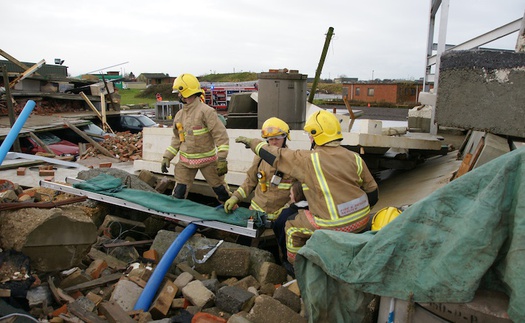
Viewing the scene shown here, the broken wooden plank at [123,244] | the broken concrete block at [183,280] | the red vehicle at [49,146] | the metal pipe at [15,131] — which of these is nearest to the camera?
the broken concrete block at [183,280]

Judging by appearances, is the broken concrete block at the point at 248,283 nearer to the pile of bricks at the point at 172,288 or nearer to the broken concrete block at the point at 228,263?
the pile of bricks at the point at 172,288

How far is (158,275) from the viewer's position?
389 centimetres

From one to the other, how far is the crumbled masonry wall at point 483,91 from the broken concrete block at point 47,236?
322cm

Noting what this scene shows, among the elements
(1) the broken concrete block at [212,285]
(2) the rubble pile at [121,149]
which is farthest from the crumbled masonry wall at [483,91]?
(2) the rubble pile at [121,149]

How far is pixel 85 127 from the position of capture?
49.7 ft

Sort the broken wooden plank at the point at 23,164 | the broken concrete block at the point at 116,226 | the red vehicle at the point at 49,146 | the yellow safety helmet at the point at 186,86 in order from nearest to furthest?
the broken concrete block at the point at 116,226, the yellow safety helmet at the point at 186,86, the broken wooden plank at the point at 23,164, the red vehicle at the point at 49,146

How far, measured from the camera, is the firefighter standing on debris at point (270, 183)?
4.55 metres

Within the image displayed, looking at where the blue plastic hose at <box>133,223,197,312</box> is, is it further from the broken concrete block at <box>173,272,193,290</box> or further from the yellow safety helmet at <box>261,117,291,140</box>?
the yellow safety helmet at <box>261,117,291,140</box>

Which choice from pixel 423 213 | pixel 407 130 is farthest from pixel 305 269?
pixel 407 130

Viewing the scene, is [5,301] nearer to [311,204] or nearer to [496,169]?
[311,204]

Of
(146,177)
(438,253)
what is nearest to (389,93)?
(146,177)

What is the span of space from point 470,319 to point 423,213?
Answer: 525 mm

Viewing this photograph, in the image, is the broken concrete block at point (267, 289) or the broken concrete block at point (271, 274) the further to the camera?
the broken concrete block at point (271, 274)

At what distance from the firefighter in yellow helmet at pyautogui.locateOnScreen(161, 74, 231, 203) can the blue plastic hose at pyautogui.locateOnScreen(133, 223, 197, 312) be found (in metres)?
1.27
